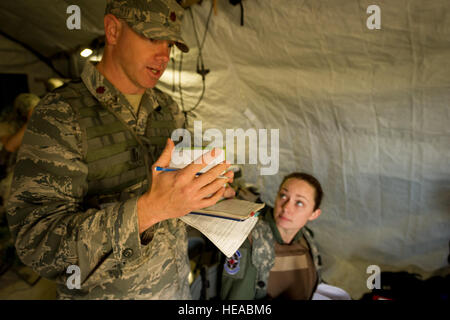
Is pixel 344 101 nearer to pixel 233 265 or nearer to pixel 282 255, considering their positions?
pixel 282 255

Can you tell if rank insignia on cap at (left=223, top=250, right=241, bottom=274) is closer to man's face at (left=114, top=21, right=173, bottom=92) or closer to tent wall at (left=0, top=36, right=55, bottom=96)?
man's face at (left=114, top=21, right=173, bottom=92)

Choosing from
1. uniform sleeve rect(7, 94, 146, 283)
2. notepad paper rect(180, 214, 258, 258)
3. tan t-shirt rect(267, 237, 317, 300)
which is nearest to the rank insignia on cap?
tan t-shirt rect(267, 237, 317, 300)

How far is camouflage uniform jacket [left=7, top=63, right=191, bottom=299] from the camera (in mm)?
562

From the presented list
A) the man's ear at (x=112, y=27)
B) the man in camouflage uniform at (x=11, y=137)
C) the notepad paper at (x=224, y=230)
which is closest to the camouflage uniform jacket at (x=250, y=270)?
the notepad paper at (x=224, y=230)

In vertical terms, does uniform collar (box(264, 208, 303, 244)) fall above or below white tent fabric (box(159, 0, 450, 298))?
below

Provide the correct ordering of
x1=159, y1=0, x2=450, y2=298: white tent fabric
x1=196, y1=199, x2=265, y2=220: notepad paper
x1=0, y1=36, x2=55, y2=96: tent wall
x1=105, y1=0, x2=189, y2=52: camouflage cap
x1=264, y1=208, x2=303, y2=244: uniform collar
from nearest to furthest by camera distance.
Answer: x1=196, y1=199, x2=265, y2=220: notepad paper → x1=105, y1=0, x2=189, y2=52: camouflage cap → x1=159, y1=0, x2=450, y2=298: white tent fabric → x1=264, y1=208, x2=303, y2=244: uniform collar → x1=0, y1=36, x2=55, y2=96: tent wall

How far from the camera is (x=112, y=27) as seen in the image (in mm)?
788

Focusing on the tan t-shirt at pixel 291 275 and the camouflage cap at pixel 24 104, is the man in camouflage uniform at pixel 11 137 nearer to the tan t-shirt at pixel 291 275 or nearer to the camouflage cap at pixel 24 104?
the camouflage cap at pixel 24 104

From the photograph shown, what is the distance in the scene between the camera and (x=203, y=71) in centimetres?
150

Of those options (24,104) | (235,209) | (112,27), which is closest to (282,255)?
(235,209)

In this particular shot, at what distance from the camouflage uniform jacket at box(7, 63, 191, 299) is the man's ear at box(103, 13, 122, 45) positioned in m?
0.13

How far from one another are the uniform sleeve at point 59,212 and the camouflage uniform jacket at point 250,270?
730mm

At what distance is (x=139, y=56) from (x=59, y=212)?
0.54 meters
